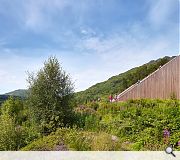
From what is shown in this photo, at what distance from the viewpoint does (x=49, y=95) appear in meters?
10.3

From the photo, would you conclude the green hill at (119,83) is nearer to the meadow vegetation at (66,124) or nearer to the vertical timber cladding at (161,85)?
the vertical timber cladding at (161,85)

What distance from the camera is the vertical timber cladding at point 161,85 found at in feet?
63.6

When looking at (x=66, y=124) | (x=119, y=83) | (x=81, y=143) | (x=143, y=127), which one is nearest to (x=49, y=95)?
(x=66, y=124)

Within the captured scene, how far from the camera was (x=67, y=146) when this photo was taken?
7035 millimetres

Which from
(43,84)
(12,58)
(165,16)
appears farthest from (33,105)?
(165,16)

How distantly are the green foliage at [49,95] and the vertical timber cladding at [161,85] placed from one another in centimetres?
921

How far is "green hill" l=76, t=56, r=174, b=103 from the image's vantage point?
24.4 meters

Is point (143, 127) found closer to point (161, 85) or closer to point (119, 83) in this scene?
point (161, 85)

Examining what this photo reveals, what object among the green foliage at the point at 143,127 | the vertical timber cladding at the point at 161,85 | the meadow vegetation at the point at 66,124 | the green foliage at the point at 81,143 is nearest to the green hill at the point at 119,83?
the vertical timber cladding at the point at 161,85

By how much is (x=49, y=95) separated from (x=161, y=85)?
417 inches

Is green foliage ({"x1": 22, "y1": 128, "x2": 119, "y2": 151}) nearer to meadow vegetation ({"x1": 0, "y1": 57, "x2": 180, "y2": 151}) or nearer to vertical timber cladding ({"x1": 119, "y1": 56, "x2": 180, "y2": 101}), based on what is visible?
meadow vegetation ({"x1": 0, "y1": 57, "x2": 180, "y2": 151})

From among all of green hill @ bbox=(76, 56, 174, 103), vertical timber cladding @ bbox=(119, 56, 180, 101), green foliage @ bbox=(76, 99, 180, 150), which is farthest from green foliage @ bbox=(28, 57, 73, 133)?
green hill @ bbox=(76, 56, 174, 103)

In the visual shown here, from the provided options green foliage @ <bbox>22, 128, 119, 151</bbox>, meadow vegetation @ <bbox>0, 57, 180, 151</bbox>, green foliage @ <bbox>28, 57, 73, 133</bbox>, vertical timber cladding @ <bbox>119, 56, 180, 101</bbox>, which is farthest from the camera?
vertical timber cladding @ <bbox>119, 56, 180, 101</bbox>

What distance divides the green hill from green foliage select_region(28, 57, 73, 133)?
34.3 feet
